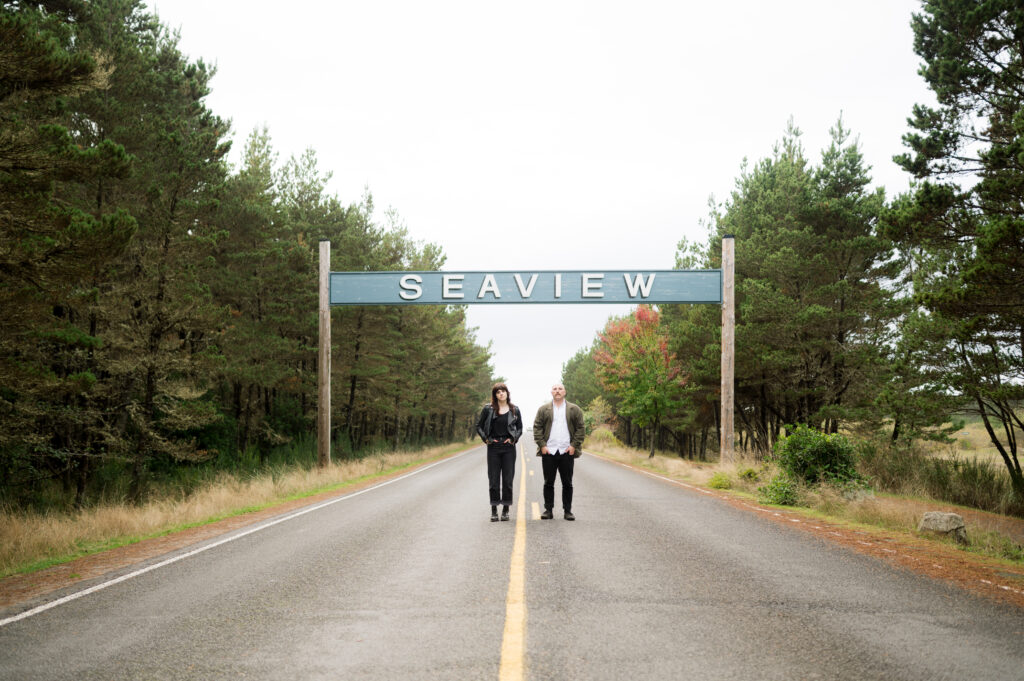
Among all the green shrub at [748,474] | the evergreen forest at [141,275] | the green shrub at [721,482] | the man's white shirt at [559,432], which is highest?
the evergreen forest at [141,275]

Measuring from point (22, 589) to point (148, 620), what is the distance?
2330 millimetres

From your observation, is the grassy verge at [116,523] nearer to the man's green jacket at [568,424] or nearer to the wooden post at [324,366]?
the wooden post at [324,366]

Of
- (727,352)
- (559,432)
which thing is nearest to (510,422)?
(559,432)

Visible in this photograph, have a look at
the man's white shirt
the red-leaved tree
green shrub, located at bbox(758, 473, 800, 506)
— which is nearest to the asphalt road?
the man's white shirt

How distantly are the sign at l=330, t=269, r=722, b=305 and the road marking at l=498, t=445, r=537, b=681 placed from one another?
1341 centimetres

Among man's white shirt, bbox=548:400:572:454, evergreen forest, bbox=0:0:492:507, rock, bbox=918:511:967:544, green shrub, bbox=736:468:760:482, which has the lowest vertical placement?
green shrub, bbox=736:468:760:482

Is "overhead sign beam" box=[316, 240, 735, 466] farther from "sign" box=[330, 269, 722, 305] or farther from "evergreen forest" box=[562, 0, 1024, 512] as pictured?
"evergreen forest" box=[562, 0, 1024, 512]

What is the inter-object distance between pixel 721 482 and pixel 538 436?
846 centimetres

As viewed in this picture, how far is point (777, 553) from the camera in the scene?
24.2 ft

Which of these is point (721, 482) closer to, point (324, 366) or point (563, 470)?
point (563, 470)

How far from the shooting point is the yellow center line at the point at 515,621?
373cm

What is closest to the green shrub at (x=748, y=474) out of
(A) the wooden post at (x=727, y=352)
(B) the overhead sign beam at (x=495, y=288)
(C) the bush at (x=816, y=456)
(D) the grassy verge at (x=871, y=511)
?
(D) the grassy verge at (x=871, y=511)

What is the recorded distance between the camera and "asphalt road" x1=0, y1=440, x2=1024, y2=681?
384 cm

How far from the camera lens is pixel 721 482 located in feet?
54.2
